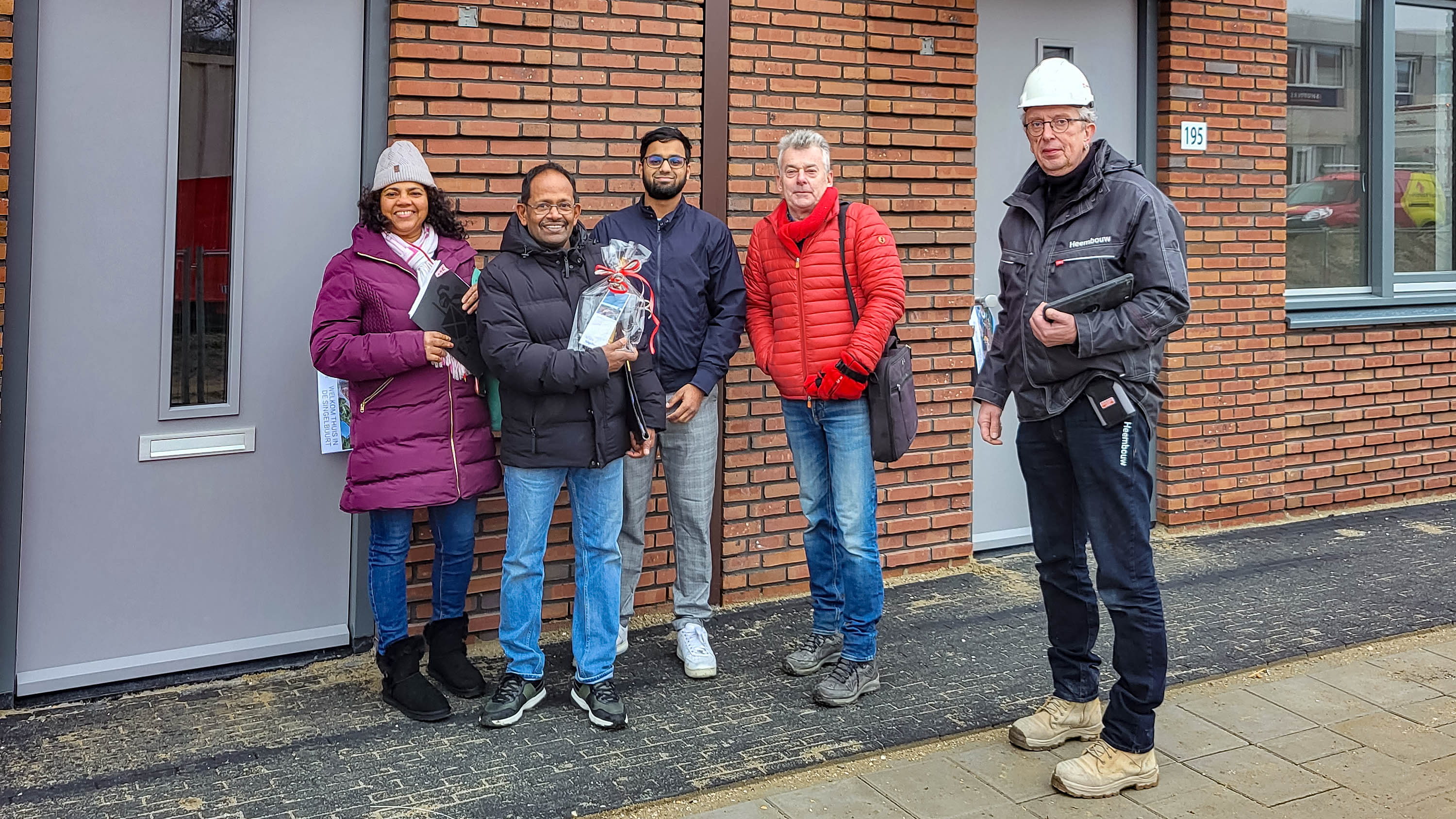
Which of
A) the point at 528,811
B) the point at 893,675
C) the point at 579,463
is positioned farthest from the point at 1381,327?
the point at 528,811

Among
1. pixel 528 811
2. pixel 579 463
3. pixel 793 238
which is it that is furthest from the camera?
pixel 793 238

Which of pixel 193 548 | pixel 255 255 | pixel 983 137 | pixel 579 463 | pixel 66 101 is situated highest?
pixel 983 137

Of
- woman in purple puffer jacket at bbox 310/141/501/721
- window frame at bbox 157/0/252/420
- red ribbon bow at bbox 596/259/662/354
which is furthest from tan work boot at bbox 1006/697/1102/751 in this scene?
window frame at bbox 157/0/252/420

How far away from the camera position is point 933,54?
6137 millimetres

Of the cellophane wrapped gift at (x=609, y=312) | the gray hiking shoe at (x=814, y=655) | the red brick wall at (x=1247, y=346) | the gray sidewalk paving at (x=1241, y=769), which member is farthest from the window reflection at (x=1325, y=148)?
the cellophane wrapped gift at (x=609, y=312)

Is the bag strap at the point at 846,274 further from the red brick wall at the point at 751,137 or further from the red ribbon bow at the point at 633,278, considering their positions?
the red brick wall at the point at 751,137

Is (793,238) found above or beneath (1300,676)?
above

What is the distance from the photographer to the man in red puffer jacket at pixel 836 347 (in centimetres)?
451

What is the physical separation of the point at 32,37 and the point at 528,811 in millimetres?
3076

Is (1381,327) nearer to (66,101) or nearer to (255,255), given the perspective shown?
(255,255)

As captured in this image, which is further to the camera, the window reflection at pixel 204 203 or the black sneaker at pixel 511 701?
the window reflection at pixel 204 203

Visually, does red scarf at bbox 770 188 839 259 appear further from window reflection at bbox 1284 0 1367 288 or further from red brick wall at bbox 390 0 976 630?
window reflection at bbox 1284 0 1367 288

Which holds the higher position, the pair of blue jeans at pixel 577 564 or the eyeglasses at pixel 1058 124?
the eyeglasses at pixel 1058 124

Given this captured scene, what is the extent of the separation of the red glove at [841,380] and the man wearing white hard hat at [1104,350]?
0.64 meters
